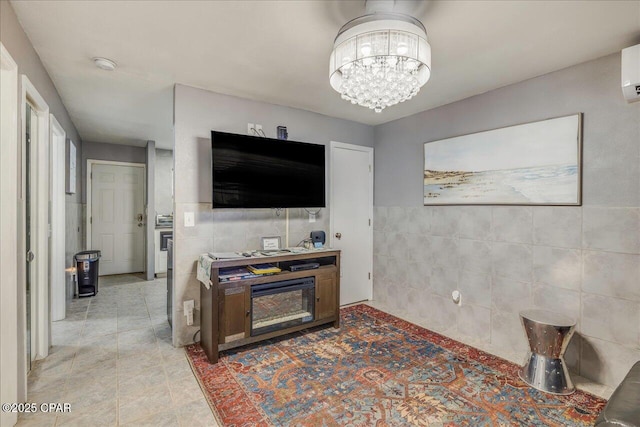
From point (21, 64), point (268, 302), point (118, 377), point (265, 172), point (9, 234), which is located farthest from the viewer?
point (265, 172)

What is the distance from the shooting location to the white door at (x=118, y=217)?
5570 millimetres

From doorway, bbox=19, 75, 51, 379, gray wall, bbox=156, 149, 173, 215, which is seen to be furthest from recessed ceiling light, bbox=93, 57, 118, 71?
gray wall, bbox=156, 149, 173, 215

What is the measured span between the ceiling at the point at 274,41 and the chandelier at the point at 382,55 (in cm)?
16

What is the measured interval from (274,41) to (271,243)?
1901 millimetres

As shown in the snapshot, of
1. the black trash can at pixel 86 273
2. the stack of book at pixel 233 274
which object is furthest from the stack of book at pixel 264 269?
the black trash can at pixel 86 273

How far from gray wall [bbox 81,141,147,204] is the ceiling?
2564 millimetres

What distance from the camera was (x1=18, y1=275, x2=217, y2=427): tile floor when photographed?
6.25 feet

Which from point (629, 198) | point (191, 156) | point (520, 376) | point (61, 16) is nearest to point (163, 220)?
point (191, 156)

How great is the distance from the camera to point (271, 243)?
329 centimetres

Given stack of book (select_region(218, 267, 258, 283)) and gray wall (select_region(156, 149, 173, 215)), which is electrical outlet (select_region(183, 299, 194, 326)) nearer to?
stack of book (select_region(218, 267, 258, 283))

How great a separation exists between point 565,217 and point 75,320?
4.86 m

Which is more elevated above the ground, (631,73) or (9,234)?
(631,73)

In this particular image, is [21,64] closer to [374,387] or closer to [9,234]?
[9,234]

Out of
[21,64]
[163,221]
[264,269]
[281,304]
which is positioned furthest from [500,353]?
[163,221]
